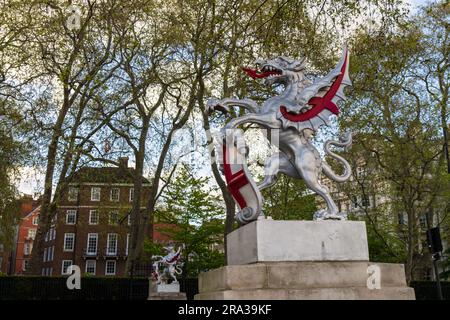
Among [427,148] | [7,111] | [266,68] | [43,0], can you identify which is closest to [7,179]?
[7,111]

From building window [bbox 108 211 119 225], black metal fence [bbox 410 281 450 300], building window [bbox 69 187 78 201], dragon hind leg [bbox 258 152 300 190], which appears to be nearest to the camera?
dragon hind leg [bbox 258 152 300 190]

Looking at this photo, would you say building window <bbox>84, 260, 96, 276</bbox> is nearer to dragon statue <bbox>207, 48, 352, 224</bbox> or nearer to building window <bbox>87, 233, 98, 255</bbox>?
building window <bbox>87, 233, 98, 255</bbox>

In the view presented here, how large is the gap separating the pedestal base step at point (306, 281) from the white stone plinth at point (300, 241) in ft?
0.43

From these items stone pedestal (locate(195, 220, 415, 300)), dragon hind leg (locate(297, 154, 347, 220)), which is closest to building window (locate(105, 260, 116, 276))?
stone pedestal (locate(195, 220, 415, 300))

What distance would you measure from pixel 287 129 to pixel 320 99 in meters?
0.92

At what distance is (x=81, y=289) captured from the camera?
20.9 meters

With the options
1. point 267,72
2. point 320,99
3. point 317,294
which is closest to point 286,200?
point 320,99

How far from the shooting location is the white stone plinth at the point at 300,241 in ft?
20.5

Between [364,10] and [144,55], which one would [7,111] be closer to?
[144,55]

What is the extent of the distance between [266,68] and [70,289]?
54.5ft

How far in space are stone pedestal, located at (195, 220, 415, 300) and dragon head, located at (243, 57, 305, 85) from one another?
2581 mm

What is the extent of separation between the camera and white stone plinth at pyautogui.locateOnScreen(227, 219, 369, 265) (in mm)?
6238

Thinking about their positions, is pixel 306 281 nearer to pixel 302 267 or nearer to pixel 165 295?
pixel 302 267

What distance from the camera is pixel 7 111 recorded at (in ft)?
59.9
